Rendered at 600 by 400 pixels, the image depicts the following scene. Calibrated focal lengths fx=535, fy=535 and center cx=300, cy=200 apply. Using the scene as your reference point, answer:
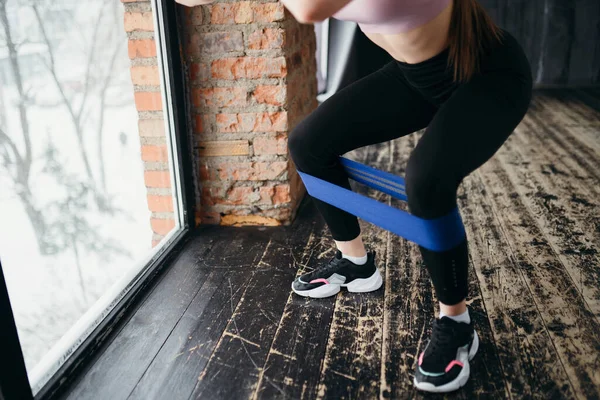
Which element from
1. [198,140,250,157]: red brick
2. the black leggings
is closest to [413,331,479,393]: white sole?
the black leggings

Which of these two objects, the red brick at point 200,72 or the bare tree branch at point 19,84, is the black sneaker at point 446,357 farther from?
the red brick at point 200,72

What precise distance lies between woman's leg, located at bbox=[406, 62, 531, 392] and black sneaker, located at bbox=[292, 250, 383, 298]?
40cm

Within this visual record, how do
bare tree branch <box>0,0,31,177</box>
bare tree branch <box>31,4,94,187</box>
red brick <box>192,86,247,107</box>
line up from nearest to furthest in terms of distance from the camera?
1. bare tree branch <box>0,0,31,177</box>
2. bare tree branch <box>31,4,94,187</box>
3. red brick <box>192,86,247,107</box>

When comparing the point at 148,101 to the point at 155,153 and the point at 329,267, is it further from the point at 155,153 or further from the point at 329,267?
the point at 329,267

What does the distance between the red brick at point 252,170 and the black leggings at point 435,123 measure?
0.60 metres

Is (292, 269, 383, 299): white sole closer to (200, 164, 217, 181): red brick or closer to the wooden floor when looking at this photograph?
the wooden floor

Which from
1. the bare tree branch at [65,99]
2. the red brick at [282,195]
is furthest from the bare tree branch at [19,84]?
the red brick at [282,195]

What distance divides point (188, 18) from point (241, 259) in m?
0.89

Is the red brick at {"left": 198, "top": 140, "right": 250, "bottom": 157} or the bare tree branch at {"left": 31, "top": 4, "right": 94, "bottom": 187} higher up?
the bare tree branch at {"left": 31, "top": 4, "right": 94, "bottom": 187}

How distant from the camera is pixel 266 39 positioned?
1.95 metres

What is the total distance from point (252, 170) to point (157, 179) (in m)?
0.37

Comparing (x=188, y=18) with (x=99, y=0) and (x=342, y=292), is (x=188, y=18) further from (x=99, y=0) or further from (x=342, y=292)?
(x=342, y=292)

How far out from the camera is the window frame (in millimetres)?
1107

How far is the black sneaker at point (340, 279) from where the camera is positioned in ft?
5.41
